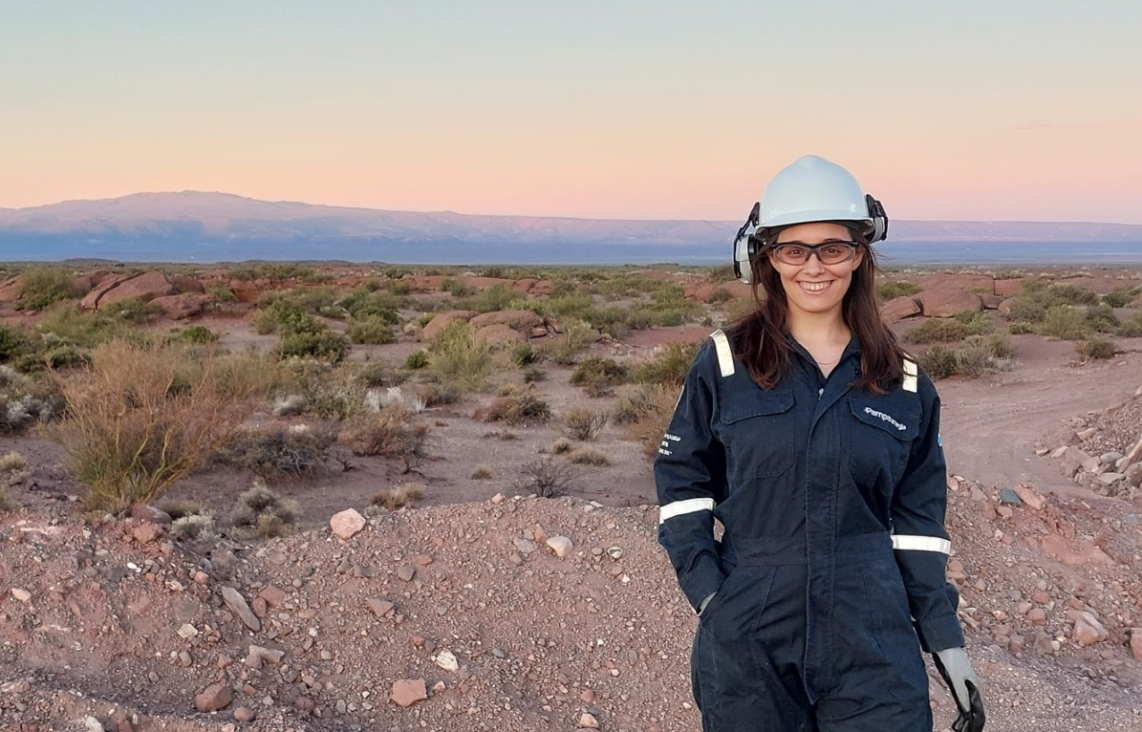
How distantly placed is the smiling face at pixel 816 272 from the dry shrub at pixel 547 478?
4929 millimetres

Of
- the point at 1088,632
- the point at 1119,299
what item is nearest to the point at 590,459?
the point at 1088,632

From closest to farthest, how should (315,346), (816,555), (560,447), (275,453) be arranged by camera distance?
(816,555), (275,453), (560,447), (315,346)

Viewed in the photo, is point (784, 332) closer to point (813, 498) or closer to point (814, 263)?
point (814, 263)

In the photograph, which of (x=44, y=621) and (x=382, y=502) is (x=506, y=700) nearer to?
(x=44, y=621)

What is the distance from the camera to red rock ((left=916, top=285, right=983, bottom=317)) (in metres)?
A: 27.5

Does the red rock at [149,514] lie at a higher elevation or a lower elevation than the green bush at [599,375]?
higher

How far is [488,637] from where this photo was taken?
4684 millimetres

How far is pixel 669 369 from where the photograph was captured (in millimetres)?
14438

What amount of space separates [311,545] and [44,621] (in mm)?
1373

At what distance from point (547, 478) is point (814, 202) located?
5989mm

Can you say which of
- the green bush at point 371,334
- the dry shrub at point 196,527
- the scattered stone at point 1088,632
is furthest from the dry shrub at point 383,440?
the green bush at point 371,334

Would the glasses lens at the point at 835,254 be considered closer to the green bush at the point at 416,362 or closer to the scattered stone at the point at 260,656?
the scattered stone at the point at 260,656

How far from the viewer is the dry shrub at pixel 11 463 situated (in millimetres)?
8422

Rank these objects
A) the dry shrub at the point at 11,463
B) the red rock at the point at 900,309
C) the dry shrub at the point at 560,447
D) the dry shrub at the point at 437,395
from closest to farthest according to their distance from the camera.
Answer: the dry shrub at the point at 11,463 < the dry shrub at the point at 560,447 < the dry shrub at the point at 437,395 < the red rock at the point at 900,309
